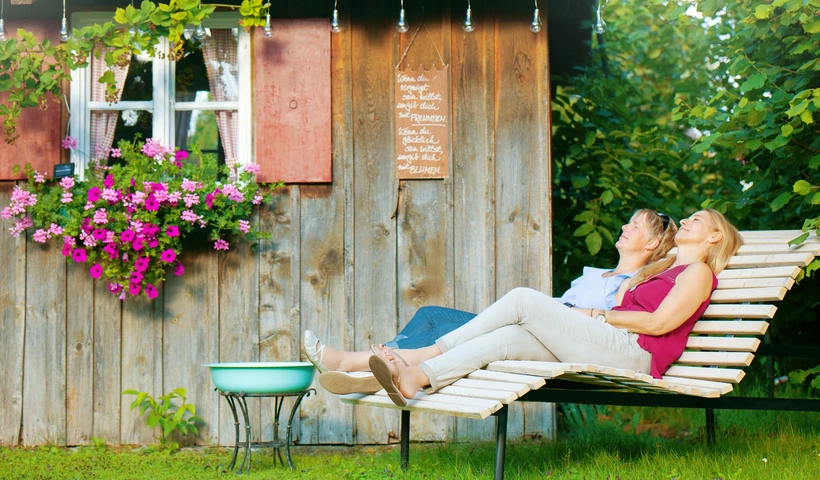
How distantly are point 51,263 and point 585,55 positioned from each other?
4.34 m

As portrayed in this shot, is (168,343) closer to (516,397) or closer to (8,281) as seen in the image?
(8,281)

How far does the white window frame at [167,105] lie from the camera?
4.86 m

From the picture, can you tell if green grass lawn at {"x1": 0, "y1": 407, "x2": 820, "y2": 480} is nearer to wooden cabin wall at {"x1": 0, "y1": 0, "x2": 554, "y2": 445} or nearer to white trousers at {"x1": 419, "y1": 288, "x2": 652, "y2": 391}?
wooden cabin wall at {"x1": 0, "y1": 0, "x2": 554, "y2": 445}

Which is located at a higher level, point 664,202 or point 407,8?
point 407,8

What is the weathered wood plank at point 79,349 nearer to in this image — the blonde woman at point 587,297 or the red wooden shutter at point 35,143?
the red wooden shutter at point 35,143

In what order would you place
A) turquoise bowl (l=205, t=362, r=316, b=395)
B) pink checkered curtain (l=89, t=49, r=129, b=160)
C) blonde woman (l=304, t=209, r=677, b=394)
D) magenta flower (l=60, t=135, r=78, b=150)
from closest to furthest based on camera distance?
blonde woman (l=304, t=209, r=677, b=394), turquoise bowl (l=205, t=362, r=316, b=395), magenta flower (l=60, t=135, r=78, b=150), pink checkered curtain (l=89, t=49, r=129, b=160)

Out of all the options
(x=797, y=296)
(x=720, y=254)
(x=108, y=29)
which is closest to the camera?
(x=720, y=254)

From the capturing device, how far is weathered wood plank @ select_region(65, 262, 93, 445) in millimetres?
4789

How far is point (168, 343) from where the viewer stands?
15.8 ft

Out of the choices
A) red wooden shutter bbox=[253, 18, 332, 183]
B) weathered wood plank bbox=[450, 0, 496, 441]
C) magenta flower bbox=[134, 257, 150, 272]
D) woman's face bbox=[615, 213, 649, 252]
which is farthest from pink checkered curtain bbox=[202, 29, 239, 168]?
woman's face bbox=[615, 213, 649, 252]

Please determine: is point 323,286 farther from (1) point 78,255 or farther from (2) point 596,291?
(2) point 596,291

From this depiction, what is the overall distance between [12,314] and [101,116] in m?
1.17

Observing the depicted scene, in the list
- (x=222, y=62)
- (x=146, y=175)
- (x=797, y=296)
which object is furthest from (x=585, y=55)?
(x=146, y=175)

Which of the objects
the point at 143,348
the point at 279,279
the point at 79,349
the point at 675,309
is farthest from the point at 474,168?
the point at 79,349
